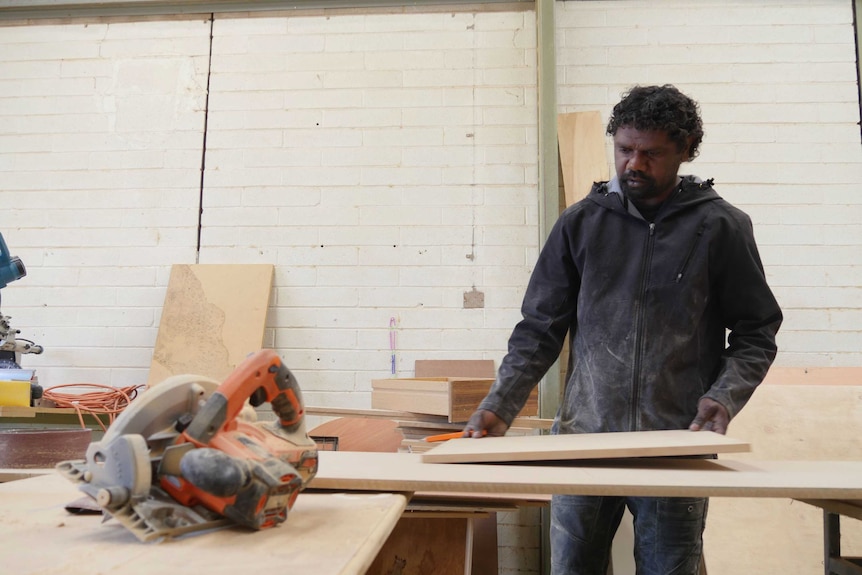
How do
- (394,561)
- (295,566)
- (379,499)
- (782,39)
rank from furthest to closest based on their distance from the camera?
1. (782,39)
2. (394,561)
3. (379,499)
4. (295,566)

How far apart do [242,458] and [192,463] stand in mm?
68

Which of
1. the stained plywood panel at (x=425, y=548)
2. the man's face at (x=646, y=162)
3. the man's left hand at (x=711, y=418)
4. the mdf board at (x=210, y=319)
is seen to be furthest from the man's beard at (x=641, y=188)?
the mdf board at (x=210, y=319)

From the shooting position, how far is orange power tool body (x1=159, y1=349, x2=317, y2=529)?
0.89 metres

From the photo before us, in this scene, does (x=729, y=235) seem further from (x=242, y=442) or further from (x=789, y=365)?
(x=789, y=365)

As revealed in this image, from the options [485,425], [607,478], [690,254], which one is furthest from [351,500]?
[690,254]

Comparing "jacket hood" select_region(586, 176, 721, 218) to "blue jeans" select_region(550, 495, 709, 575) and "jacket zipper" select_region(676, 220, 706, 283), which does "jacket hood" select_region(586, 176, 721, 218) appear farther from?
"blue jeans" select_region(550, 495, 709, 575)

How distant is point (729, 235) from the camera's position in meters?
1.68

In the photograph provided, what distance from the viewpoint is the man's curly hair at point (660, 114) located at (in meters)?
1.68

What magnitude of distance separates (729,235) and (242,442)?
3.98 ft

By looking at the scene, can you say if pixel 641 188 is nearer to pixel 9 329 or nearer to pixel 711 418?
pixel 711 418

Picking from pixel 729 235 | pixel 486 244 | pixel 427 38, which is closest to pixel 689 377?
pixel 729 235

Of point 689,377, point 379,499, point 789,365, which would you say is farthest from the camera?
point 789,365

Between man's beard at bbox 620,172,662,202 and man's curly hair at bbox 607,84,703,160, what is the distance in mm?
108

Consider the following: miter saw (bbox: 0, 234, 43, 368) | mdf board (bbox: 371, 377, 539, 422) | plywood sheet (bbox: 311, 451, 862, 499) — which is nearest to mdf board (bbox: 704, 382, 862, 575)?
mdf board (bbox: 371, 377, 539, 422)
